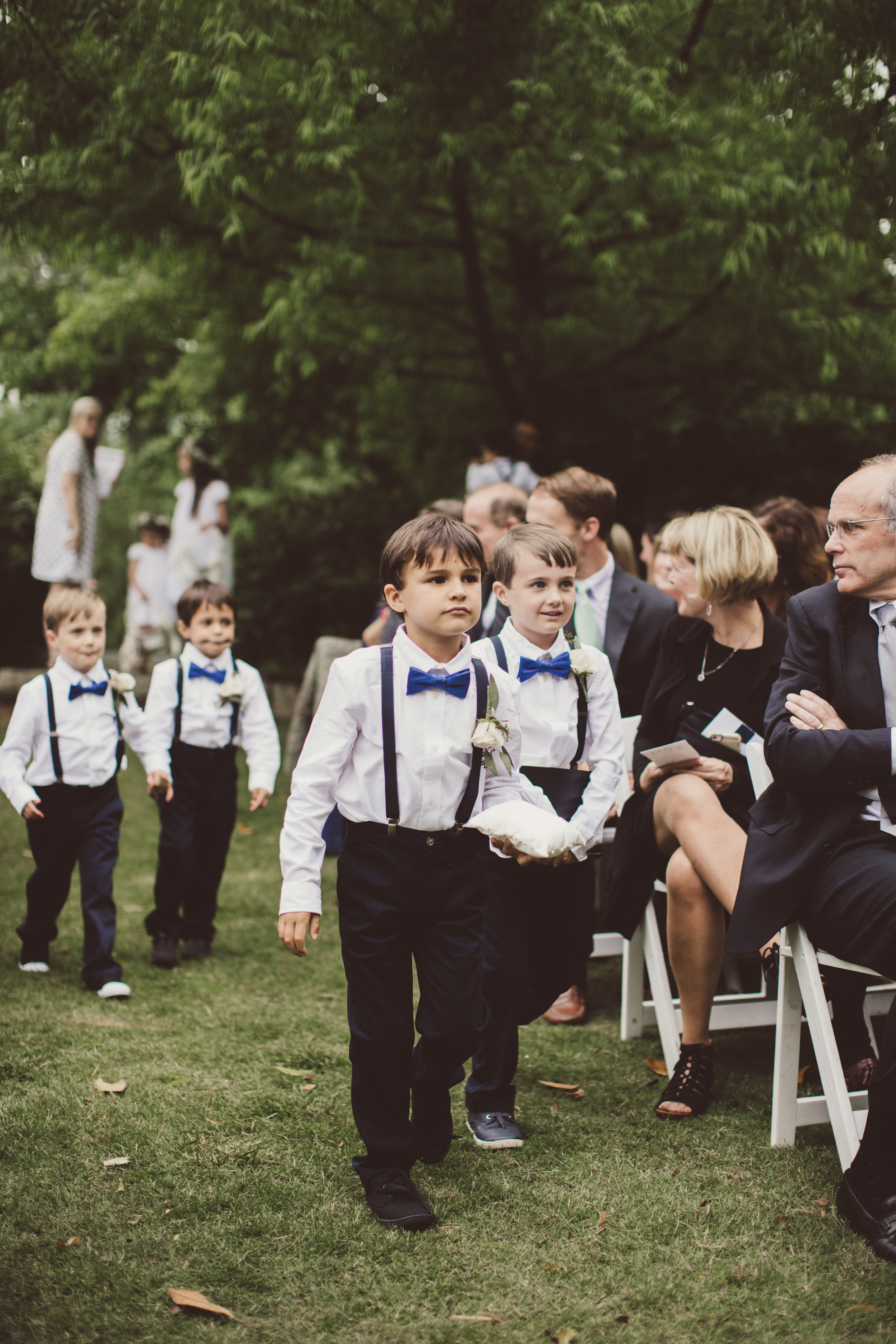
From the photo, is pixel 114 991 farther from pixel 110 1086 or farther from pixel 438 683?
pixel 438 683

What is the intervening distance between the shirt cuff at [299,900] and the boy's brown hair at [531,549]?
1265 mm

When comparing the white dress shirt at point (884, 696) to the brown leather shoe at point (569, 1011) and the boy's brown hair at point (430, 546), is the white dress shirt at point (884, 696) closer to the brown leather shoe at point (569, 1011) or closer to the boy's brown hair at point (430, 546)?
the boy's brown hair at point (430, 546)

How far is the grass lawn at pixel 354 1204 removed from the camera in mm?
2545

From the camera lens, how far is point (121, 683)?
490 cm

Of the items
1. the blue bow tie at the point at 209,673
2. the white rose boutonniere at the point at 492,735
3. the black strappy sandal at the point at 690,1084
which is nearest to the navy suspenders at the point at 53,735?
the blue bow tie at the point at 209,673

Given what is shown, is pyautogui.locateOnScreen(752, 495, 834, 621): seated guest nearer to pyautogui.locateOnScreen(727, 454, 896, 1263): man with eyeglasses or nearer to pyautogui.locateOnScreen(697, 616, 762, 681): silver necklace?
pyautogui.locateOnScreen(697, 616, 762, 681): silver necklace

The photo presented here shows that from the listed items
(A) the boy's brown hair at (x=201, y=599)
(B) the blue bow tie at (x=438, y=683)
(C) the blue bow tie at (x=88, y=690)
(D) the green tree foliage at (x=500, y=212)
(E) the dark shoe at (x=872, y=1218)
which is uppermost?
(D) the green tree foliage at (x=500, y=212)

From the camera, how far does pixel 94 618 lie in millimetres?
4855

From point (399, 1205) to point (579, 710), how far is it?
152cm

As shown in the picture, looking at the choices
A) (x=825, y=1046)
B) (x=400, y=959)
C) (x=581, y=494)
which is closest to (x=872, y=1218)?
(x=825, y=1046)

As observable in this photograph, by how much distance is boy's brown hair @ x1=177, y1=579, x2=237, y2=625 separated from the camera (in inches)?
206

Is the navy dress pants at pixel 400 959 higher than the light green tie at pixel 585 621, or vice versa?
the light green tie at pixel 585 621

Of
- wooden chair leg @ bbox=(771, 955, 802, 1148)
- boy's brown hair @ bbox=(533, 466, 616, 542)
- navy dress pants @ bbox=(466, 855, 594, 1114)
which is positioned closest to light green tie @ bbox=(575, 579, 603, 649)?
boy's brown hair @ bbox=(533, 466, 616, 542)

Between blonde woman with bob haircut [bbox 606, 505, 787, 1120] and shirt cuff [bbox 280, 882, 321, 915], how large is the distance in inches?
54.6
